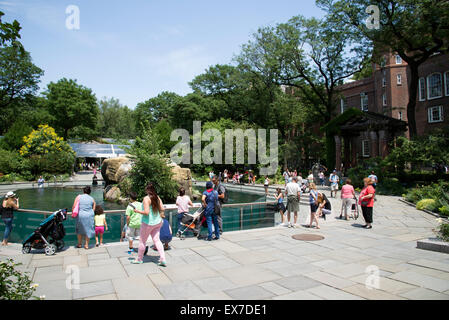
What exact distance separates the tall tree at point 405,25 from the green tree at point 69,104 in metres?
43.3

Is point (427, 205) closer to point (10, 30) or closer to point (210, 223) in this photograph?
point (210, 223)

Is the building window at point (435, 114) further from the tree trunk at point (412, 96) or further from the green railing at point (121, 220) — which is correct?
the green railing at point (121, 220)

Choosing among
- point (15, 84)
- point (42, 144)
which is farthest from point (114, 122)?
point (42, 144)

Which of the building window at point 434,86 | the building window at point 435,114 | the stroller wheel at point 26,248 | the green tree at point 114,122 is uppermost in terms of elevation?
the green tree at point 114,122

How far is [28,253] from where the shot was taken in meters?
A: 7.51

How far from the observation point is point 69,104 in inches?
2047

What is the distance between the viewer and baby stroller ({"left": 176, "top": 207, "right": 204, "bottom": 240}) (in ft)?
30.3

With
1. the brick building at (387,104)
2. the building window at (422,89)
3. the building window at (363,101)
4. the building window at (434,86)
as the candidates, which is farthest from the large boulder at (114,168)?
the building window at (363,101)

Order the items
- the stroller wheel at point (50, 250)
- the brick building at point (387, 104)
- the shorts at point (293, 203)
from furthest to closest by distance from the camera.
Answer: the brick building at point (387, 104) → the shorts at point (293, 203) → the stroller wheel at point (50, 250)

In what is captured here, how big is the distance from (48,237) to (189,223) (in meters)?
3.74

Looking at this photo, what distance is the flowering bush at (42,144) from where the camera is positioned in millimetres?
39250

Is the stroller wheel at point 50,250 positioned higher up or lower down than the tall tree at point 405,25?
lower down

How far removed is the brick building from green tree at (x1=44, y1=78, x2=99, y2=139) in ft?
139
